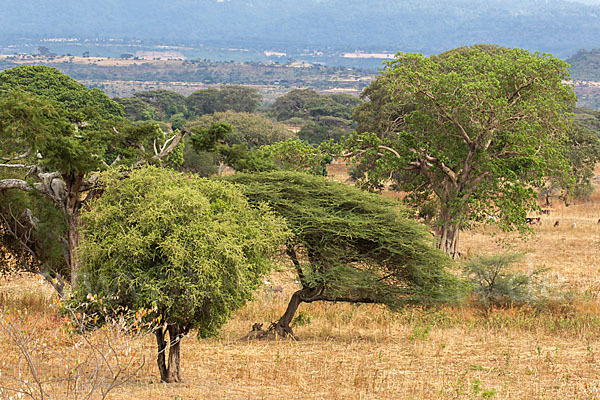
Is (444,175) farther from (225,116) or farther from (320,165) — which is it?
(225,116)

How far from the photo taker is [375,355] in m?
12.1

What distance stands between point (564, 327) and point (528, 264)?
8.78 metres

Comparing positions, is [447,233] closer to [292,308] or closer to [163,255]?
[292,308]

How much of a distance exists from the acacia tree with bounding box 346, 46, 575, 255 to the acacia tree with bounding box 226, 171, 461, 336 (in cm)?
849

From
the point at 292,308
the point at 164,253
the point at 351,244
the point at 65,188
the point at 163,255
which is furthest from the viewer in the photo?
the point at 292,308

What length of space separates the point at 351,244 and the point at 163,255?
178 inches

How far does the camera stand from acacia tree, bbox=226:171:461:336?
11859 mm

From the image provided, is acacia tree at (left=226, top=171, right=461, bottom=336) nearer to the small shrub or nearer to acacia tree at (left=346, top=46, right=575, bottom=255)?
the small shrub

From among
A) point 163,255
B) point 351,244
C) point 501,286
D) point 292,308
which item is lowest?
point 501,286

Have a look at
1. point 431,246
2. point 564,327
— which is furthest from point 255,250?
point 564,327

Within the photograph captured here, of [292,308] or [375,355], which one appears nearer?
[375,355]

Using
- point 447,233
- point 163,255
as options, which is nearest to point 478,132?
point 447,233

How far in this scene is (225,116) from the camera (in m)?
53.8

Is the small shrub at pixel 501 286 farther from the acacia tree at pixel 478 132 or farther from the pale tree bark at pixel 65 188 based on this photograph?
the pale tree bark at pixel 65 188
